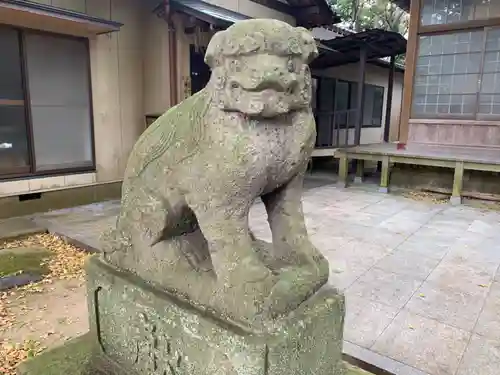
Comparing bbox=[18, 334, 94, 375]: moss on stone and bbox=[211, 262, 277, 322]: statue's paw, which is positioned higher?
Answer: bbox=[211, 262, 277, 322]: statue's paw

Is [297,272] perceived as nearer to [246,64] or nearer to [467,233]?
[246,64]

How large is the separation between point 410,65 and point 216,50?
7455mm

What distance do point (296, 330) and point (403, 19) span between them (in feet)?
61.7

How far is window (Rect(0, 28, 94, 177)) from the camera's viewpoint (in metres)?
5.30

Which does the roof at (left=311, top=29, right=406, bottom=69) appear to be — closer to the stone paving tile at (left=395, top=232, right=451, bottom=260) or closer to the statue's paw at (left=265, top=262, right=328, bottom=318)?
the stone paving tile at (left=395, top=232, right=451, bottom=260)

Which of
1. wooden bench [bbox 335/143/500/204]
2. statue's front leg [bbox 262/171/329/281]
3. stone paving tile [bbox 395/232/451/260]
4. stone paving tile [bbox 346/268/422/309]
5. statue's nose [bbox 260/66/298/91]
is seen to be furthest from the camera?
wooden bench [bbox 335/143/500/204]

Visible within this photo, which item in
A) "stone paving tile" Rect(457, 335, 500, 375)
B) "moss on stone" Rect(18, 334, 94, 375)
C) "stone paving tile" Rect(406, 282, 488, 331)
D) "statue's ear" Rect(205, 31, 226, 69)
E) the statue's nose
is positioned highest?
"statue's ear" Rect(205, 31, 226, 69)

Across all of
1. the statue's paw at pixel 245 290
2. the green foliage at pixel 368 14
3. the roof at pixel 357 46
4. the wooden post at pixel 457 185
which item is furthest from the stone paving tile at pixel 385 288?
the green foliage at pixel 368 14

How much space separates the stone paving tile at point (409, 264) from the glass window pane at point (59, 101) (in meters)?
4.78

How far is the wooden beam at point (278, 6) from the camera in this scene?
27.4 feet

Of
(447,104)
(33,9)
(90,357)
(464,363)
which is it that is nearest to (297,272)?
(90,357)

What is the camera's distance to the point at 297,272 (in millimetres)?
1535

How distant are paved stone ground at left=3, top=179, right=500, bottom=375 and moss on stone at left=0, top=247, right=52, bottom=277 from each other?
46cm

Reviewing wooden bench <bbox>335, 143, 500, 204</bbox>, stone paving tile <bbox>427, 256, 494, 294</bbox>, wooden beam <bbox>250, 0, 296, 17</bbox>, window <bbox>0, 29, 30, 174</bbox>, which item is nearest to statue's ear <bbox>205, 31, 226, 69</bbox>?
stone paving tile <bbox>427, 256, 494, 294</bbox>
